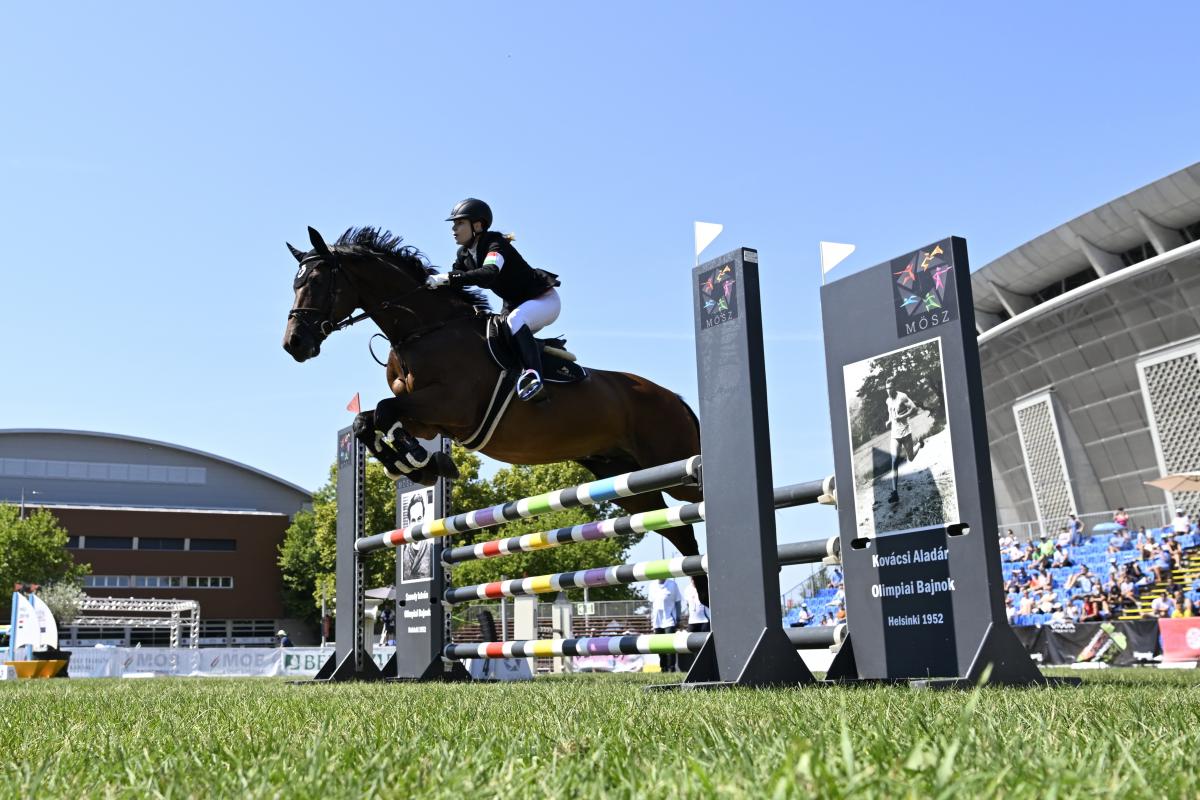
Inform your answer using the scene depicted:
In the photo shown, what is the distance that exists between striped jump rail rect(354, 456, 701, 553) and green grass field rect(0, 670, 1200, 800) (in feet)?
6.75

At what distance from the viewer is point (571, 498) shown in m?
5.51

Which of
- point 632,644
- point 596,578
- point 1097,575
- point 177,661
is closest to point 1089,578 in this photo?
point 1097,575

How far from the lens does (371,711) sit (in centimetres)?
287

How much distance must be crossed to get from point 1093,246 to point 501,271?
3122 centimetres

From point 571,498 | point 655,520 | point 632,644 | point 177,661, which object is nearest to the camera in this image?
point 655,520

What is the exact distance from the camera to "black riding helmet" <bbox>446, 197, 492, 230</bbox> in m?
5.63

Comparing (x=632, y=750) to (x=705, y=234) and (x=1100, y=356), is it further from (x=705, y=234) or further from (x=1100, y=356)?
(x=1100, y=356)

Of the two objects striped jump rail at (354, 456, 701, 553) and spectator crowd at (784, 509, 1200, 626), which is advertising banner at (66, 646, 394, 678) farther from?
striped jump rail at (354, 456, 701, 553)

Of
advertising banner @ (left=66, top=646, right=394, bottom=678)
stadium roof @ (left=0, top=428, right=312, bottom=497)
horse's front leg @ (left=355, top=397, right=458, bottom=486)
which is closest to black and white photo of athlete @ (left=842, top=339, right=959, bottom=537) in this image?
horse's front leg @ (left=355, top=397, right=458, bottom=486)

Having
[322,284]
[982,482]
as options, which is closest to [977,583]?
[982,482]

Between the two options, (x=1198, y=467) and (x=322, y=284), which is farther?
(x=1198, y=467)

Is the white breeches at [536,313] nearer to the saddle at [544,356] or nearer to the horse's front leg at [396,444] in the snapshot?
the saddle at [544,356]

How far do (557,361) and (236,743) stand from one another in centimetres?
392

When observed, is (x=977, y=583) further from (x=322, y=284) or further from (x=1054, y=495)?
(x=1054, y=495)
